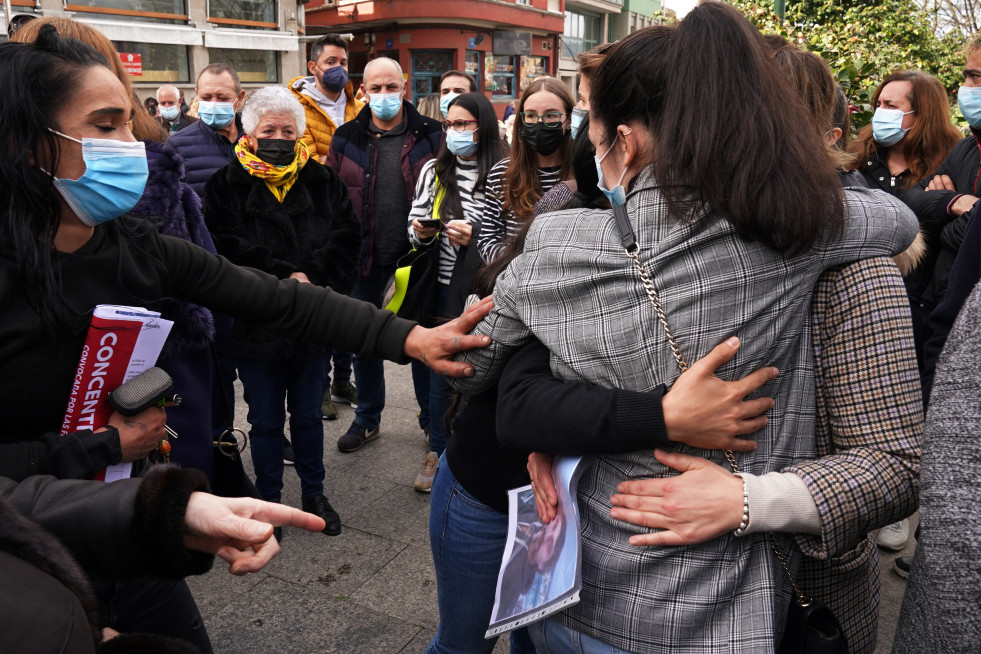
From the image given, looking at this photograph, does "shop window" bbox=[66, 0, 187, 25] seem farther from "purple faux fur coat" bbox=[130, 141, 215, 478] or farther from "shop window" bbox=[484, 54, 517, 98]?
"purple faux fur coat" bbox=[130, 141, 215, 478]

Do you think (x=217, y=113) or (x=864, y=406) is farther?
(x=217, y=113)

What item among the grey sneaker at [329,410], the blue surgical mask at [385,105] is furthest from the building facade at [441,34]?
the grey sneaker at [329,410]

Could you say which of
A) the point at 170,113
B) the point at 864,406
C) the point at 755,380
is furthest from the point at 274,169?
the point at 170,113

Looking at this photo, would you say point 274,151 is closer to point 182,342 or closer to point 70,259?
point 182,342

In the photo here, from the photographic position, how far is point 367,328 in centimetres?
227

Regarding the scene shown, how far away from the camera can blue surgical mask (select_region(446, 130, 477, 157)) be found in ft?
13.7

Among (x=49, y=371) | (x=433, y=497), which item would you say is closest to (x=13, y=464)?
(x=49, y=371)

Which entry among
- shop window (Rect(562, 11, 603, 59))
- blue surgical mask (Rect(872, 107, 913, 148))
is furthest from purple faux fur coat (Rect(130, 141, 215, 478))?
shop window (Rect(562, 11, 603, 59))

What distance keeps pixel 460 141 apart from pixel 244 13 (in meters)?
18.5

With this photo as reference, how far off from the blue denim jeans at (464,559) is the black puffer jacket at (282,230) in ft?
6.12

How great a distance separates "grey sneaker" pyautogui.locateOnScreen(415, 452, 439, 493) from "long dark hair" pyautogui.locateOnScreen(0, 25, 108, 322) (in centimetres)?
254

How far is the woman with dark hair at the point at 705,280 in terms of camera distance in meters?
1.25

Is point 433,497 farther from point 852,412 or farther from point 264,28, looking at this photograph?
point 264,28

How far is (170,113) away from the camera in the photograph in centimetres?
912
